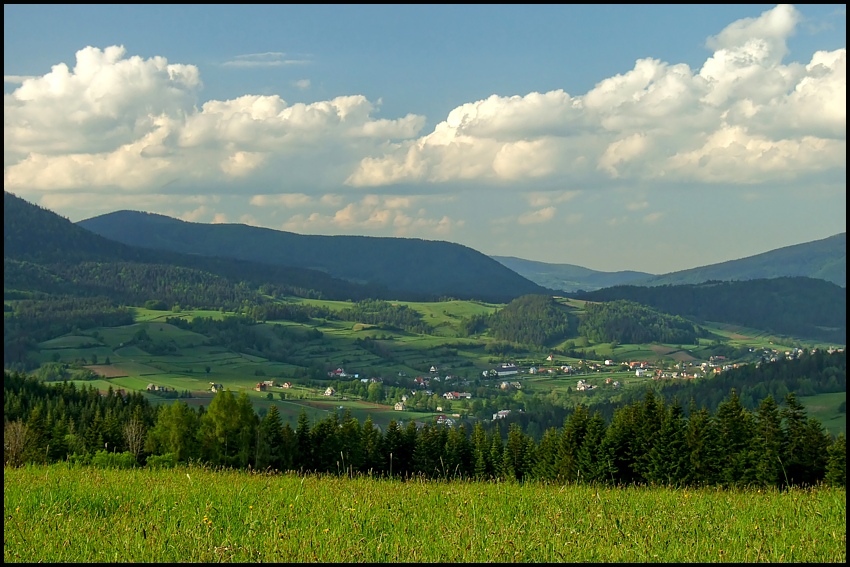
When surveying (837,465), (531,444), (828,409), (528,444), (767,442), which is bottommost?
(828,409)

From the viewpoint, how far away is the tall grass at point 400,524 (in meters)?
7.91

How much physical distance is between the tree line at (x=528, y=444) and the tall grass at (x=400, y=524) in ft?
66.5

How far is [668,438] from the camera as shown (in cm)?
4338

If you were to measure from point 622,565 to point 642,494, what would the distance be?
5311mm

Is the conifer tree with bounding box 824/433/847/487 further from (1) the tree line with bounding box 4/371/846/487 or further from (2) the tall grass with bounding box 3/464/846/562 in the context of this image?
(2) the tall grass with bounding box 3/464/846/562

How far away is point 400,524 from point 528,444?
4844 cm

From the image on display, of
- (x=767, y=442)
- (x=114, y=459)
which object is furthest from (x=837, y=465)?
→ (x=114, y=459)

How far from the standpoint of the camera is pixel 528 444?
185 ft

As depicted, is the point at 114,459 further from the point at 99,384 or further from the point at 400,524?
the point at 99,384

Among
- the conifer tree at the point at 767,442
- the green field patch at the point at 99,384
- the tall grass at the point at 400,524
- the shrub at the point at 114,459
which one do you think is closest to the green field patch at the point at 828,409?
the conifer tree at the point at 767,442

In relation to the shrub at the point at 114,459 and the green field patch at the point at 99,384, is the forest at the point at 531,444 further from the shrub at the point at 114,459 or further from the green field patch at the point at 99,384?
the green field patch at the point at 99,384

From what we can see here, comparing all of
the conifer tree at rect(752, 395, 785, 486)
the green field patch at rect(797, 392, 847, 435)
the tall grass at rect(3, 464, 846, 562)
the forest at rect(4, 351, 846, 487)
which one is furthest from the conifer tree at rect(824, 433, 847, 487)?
the green field patch at rect(797, 392, 847, 435)

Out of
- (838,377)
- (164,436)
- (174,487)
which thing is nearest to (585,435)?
(164,436)

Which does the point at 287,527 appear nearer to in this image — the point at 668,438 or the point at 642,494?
the point at 642,494
